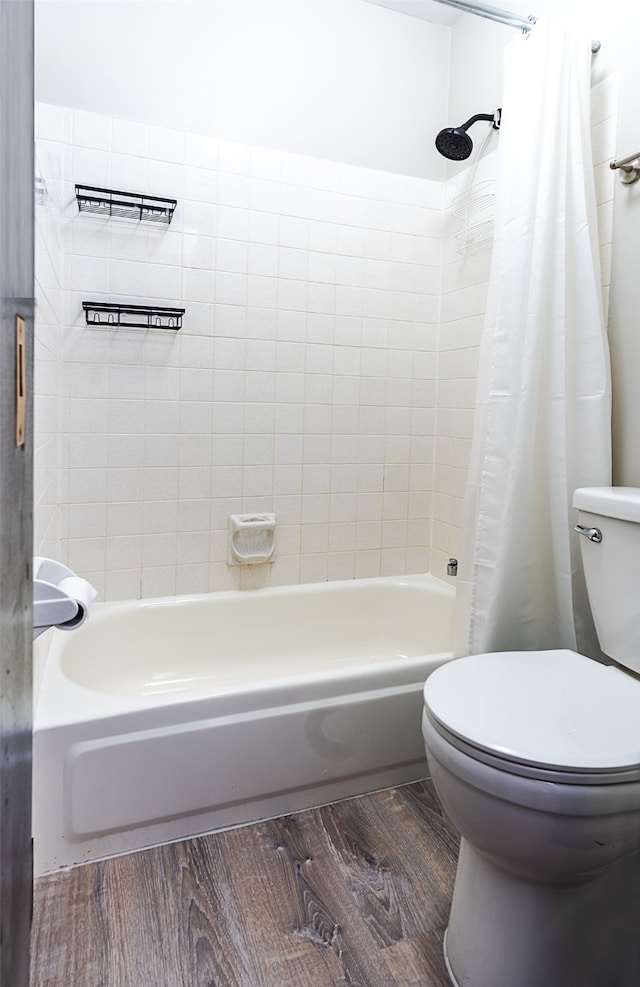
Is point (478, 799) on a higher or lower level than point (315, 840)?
higher

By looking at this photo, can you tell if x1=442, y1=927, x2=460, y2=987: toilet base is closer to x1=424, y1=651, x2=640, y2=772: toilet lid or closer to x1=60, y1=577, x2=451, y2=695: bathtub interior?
x1=424, y1=651, x2=640, y2=772: toilet lid

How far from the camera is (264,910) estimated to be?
4.31ft

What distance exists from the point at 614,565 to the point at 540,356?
0.58 m

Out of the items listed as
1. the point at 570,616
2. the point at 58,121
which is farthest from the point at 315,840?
the point at 58,121

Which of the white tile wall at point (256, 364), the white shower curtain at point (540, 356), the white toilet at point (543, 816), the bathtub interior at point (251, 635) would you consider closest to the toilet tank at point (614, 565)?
the white toilet at point (543, 816)

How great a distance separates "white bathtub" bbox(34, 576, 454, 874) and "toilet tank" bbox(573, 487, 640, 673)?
53 cm

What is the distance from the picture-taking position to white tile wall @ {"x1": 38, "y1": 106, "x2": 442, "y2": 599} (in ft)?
6.55

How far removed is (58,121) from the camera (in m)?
1.88

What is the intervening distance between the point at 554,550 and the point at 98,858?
1.37m

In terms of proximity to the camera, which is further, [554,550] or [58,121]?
[58,121]

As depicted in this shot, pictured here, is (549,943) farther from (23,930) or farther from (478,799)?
(23,930)

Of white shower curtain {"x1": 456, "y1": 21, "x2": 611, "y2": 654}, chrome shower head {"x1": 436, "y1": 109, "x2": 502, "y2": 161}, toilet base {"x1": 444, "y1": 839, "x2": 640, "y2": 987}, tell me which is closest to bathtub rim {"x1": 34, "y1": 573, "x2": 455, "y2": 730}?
white shower curtain {"x1": 456, "y1": 21, "x2": 611, "y2": 654}

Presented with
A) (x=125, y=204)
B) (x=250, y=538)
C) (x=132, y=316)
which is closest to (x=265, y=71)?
(x=125, y=204)

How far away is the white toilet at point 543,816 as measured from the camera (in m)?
0.99
